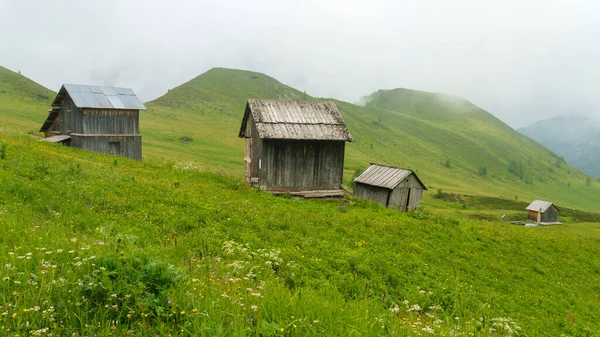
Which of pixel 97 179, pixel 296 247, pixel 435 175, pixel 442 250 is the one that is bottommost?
pixel 435 175

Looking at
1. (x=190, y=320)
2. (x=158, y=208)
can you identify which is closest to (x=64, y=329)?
(x=190, y=320)

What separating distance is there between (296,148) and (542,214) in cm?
7612

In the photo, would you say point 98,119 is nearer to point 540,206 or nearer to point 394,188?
point 394,188

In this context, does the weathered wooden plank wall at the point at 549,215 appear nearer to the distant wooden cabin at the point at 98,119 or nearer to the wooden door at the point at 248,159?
the wooden door at the point at 248,159

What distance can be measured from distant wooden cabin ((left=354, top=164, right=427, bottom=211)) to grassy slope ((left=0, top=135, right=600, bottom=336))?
9.33 m

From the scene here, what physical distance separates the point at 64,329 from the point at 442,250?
49.1 feet

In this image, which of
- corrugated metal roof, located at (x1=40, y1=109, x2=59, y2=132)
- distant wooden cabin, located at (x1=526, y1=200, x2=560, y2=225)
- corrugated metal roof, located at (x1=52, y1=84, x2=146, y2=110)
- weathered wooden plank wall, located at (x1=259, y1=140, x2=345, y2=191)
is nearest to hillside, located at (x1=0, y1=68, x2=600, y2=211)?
corrugated metal roof, located at (x1=40, y1=109, x2=59, y2=132)

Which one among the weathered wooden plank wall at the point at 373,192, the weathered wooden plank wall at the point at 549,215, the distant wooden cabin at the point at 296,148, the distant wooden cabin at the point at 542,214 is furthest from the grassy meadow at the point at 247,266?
the weathered wooden plank wall at the point at 549,215

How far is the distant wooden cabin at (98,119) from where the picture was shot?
34.5 metres

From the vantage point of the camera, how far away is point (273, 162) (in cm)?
2419

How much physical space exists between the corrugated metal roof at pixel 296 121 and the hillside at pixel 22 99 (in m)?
65.7

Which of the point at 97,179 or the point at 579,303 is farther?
the point at 97,179

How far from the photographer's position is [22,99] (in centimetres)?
9694

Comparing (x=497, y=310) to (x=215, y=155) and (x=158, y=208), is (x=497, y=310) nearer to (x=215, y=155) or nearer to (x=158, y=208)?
(x=158, y=208)
